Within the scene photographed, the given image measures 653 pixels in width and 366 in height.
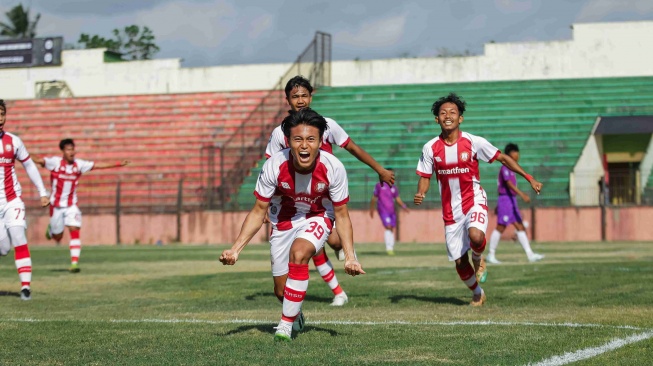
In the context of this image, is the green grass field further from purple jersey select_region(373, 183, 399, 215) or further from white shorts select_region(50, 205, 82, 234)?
purple jersey select_region(373, 183, 399, 215)

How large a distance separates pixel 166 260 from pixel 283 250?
15896mm

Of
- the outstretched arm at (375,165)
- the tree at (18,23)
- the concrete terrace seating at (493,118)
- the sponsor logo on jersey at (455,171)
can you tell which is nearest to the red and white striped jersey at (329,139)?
the outstretched arm at (375,165)

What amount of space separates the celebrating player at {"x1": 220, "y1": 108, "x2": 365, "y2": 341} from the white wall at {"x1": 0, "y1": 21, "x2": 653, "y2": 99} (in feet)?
130

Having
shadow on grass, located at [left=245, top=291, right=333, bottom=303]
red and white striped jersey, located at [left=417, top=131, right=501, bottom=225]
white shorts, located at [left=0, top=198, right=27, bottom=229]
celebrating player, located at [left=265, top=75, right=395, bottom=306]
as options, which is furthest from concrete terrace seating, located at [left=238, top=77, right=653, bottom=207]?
celebrating player, located at [left=265, top=75, right=395, bottom=306]

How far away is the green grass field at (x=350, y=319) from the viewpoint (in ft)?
25.2

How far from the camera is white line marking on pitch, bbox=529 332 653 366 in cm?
712

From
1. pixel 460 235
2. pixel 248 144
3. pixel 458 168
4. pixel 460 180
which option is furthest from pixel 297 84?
pixel 248 144

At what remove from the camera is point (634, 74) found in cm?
4612

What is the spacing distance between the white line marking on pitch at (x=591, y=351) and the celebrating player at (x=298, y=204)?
6.09ft

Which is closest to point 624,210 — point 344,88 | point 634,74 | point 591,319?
point 634,74

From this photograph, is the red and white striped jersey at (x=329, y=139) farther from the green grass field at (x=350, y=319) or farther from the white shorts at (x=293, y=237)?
the white shorts at (x=293, y=237)

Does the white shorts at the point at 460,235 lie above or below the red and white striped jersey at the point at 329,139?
below

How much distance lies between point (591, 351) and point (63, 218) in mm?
14581

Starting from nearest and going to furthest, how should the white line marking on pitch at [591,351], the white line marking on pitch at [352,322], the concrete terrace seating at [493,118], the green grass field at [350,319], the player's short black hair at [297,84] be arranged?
1. the white line marking on pitch at [591,351]
2. the green grass field at [350,319]
3. the white line marking on pitch at [352,322]
4. the player's short black hair at [297,84]
5. the concrete terrace seating at [493,118]
